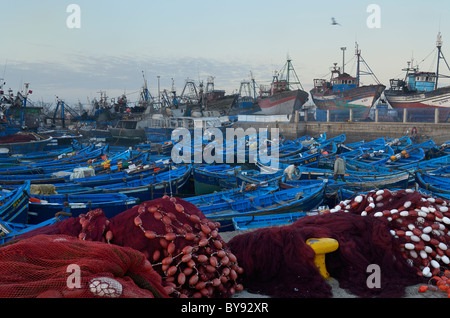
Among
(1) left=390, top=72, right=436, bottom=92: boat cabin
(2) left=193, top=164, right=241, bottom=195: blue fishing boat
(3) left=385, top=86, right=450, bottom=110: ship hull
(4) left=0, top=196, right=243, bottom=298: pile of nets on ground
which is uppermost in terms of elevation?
(1) left=390, top=72, right=436, bottom=92: boat cabin

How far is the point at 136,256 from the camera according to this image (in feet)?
8.71

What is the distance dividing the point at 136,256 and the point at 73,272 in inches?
18.7

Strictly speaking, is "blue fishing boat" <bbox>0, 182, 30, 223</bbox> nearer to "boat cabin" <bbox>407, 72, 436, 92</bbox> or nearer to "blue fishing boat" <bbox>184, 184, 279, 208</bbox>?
"blue fishing boat" <bbox>184, 184, 279, 208</bbox>

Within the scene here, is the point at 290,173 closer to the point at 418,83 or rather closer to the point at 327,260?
the point at 327,260

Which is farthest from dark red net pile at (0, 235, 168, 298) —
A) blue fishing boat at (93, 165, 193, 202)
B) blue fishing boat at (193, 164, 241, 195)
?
blue fishing boat at (193, 164, 241, 195)

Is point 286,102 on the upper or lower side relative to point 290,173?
upper

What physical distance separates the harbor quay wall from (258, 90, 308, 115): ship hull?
6.26 meters

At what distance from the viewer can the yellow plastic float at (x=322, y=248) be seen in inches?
150

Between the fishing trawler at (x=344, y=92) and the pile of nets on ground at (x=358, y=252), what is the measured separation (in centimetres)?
3278

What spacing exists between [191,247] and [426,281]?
267 centimetres

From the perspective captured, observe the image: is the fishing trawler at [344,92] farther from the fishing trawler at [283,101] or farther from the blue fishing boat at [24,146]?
the blue fishing boat at [24,146]

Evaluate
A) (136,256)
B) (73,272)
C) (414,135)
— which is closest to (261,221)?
(136,256)

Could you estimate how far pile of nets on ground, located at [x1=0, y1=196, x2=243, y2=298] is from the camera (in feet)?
7.76

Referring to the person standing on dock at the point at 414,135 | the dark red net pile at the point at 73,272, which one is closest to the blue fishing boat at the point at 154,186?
the dark red net pile at the point at 73,272
